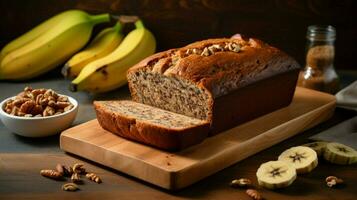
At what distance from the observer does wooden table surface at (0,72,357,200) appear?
5.41 ft

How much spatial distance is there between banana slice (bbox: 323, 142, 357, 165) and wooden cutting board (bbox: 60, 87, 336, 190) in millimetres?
176

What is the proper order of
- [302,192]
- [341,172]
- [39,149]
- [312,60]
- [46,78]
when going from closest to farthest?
[302,192], [341,172], [39,149], [312,60], [46,78]

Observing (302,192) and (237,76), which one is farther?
(237,76)

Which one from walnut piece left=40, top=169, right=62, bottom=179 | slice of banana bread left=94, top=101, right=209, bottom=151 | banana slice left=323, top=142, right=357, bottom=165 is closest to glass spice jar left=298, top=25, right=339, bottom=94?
banana slice left=323, top=142, right=357, bottom=165

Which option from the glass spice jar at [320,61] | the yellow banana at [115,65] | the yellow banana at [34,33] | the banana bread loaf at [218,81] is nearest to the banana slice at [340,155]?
the banana bread loaf at [218,81]

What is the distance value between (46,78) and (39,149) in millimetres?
698

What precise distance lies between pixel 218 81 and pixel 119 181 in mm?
400

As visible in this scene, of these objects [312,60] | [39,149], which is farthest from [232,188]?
[312,60]

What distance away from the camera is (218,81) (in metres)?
1.88

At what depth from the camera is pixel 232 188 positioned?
1.69 meters

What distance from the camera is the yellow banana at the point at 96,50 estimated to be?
7.80ft

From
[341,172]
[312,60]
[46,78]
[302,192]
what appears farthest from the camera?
[46,78]

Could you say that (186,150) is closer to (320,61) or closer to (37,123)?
(37,123)

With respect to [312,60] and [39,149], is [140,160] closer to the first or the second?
[39,149]
